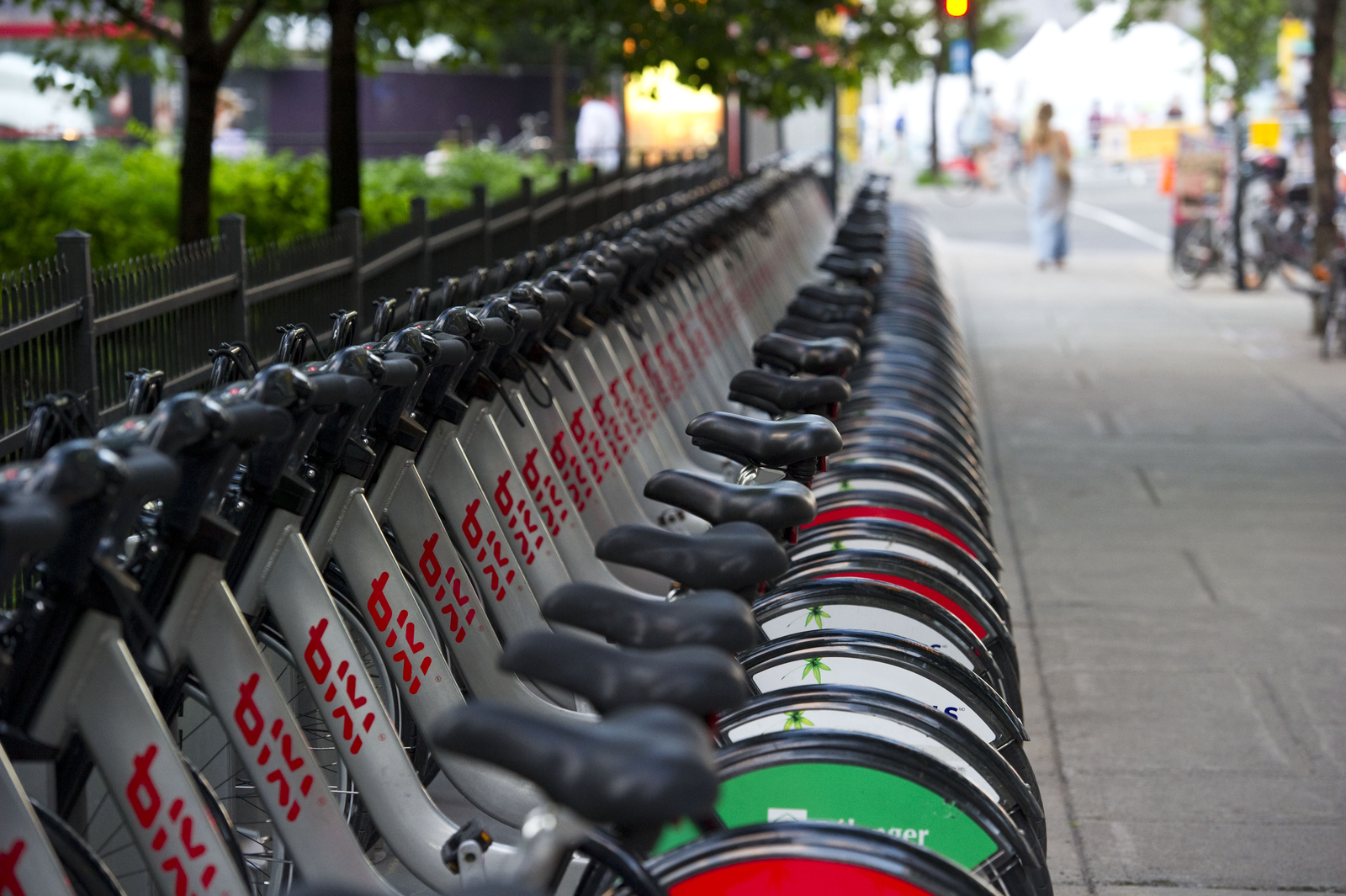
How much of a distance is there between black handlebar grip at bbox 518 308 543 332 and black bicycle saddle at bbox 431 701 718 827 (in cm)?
202

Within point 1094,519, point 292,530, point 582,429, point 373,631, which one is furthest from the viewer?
point 1094,519

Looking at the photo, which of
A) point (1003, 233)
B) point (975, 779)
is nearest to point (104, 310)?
point (975, 779)

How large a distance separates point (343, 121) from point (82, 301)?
4804mm

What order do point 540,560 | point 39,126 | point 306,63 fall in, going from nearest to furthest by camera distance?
point 540,560
point 39,126
point 306,63

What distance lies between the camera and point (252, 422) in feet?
6.95

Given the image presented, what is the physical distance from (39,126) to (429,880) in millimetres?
27439

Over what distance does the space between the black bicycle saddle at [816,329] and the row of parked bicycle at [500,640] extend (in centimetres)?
78

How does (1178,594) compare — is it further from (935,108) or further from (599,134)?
(935,108)

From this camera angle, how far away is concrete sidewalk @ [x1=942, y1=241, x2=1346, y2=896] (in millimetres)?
4027

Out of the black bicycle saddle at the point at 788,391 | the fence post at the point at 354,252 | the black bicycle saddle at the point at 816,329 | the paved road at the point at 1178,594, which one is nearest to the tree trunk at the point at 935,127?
the paved road at the point at 1178,594

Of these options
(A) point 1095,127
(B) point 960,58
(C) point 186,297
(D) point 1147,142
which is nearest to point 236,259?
(C) point 186,297

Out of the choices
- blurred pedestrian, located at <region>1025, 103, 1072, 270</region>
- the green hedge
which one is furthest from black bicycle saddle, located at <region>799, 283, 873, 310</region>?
blurred pedestrian, located at <region>1025, 103, 1072, 270</region>

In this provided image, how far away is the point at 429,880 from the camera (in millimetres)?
2760

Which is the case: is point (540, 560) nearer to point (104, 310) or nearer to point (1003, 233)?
point (104, 310)
